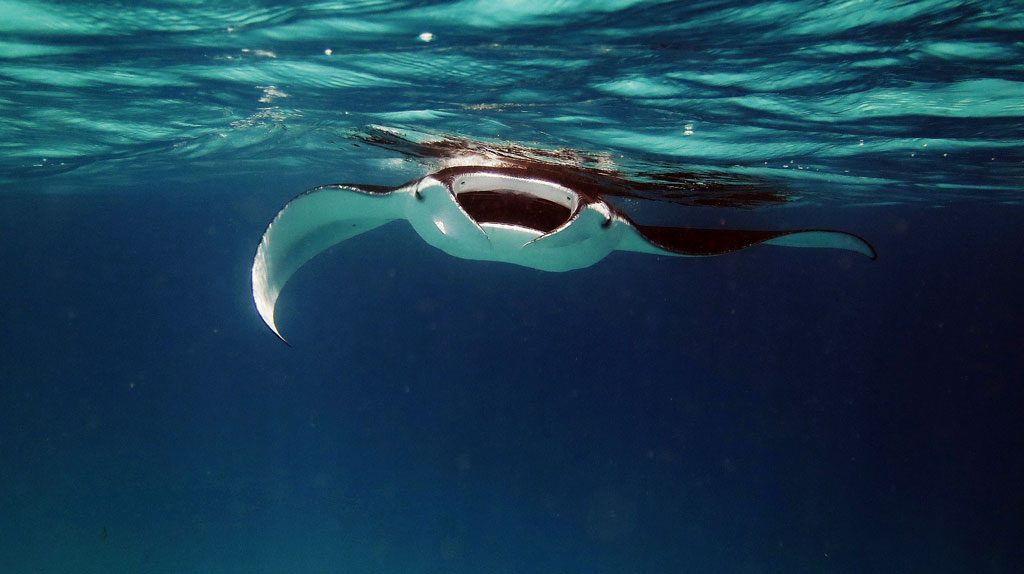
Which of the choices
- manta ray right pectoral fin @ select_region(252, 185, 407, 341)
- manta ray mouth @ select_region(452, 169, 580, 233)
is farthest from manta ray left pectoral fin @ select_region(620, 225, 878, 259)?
manta ray right pectoral fin @ select_region(252, 185, 407, 341)

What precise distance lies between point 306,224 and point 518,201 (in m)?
2.22

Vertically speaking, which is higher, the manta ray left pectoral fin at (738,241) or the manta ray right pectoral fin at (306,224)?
the manta ray left pectoral fin at (738,241)

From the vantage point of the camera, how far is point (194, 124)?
9531 mm

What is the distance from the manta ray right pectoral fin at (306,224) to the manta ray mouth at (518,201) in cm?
80

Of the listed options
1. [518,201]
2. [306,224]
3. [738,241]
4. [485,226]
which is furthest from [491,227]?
[738,241]

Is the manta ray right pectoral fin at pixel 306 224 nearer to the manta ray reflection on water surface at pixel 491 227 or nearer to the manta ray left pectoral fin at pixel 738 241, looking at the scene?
the manta ray reflection on water surface at pixel 491 227

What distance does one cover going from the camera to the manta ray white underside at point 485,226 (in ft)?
14.4

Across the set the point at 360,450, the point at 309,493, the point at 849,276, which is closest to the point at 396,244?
the point at 360,450

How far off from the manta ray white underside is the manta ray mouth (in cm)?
1

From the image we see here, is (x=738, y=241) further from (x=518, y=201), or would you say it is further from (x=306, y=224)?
(x=306, y=224)

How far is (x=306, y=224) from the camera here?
5.53m

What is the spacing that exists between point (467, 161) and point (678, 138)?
3.74 m

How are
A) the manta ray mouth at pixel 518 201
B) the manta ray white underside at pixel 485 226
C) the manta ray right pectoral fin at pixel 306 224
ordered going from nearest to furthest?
the manta ray white underside at pixel 485 226
the manta ray right pectoral fin at pixel 306 224
the manta ray mouth at pixel 518 201

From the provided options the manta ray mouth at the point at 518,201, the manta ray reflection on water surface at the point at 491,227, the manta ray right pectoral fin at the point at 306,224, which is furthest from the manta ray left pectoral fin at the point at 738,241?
the manta ray right pectoral fin at the point at 306,224
